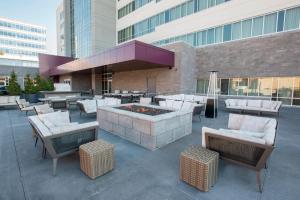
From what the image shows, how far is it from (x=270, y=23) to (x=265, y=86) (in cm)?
510

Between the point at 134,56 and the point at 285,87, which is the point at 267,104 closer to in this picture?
the point at 285,87

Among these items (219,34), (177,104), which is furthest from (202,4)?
(177,104)

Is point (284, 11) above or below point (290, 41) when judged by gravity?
above

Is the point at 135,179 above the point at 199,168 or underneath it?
underneath

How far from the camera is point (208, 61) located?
1591 cm

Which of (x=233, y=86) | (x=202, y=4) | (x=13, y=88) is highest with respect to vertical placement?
(x=202, y=4)

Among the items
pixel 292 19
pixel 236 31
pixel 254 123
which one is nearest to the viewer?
pixel 254 123

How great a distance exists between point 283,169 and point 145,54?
401 inches

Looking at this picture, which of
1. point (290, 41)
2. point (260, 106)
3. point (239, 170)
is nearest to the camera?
point (239, 170)

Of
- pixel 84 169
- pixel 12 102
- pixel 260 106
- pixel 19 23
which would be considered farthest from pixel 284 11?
pixel 19 23

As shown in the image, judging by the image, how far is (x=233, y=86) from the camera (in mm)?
14539

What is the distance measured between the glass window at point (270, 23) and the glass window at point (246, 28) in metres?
1.12

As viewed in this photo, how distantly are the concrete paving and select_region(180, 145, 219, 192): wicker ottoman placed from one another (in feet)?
0.41

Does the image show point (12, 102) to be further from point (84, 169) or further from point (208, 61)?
point (208, 61)
